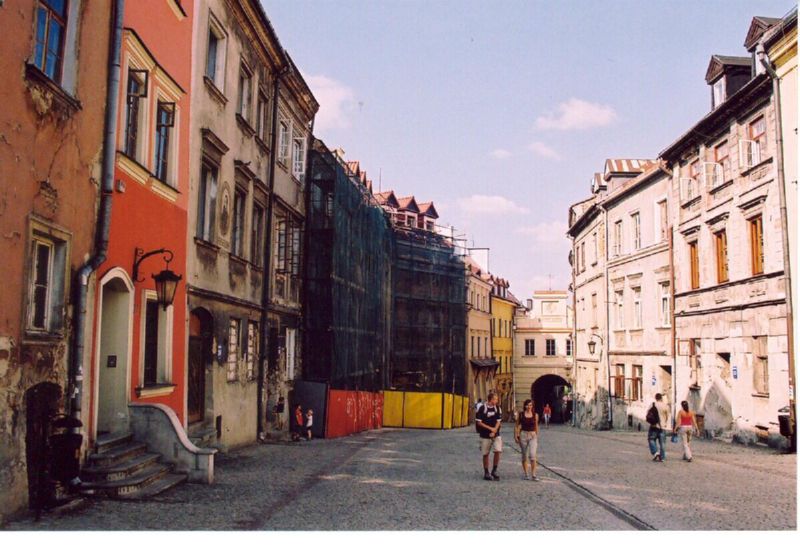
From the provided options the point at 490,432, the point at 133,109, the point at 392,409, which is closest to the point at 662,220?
the point at 392,409

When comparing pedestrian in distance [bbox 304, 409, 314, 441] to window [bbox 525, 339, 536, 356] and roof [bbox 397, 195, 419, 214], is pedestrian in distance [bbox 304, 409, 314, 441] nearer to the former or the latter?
roof [bbox 397, 195, 419, 214]

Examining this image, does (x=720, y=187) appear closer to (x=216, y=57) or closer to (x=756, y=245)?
(x=756, y=245)

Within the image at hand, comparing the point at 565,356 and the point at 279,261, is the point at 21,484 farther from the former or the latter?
the point at 565,356

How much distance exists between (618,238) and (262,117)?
15300mm

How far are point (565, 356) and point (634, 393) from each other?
2541cm

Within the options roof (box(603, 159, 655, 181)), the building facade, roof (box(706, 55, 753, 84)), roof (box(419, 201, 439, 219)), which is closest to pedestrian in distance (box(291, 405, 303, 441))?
the building facade

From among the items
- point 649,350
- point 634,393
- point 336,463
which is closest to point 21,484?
point 336,463

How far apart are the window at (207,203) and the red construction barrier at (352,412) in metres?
7.29

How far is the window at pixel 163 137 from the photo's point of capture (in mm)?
11430

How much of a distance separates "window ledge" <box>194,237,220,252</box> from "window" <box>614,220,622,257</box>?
17.4 meters

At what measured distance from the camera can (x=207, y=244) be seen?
13508 mm

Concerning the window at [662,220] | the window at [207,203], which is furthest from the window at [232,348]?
the window at [662,220]

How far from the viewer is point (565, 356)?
50.6 meters

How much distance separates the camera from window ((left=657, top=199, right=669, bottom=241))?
76.2 feet
